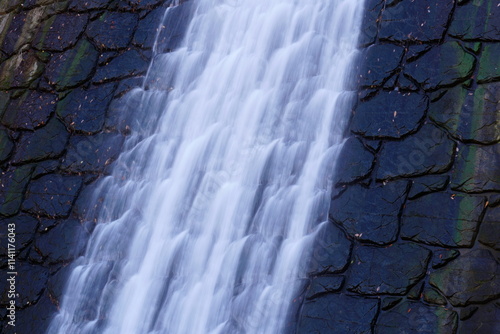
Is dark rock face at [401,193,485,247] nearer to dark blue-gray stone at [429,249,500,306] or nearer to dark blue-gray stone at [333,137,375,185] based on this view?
dark blue-gray stone at [429,249,500,306]

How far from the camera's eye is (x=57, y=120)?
492cm

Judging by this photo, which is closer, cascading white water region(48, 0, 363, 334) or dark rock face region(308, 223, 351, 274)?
dark rock face region(308, 223, 351, 274)

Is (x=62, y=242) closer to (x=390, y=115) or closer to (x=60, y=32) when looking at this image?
(x=60, y=32)

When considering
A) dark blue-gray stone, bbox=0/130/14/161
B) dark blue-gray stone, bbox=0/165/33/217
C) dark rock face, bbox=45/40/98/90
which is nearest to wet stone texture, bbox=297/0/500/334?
dark rock face, bbox=45/40/98/90

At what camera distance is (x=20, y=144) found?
498 centimetres

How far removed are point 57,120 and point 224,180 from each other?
4.96 feet

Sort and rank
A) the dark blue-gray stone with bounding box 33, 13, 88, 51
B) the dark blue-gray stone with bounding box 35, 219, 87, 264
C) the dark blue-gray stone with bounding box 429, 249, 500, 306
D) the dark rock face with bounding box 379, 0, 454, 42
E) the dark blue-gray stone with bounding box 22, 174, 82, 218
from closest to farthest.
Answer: the dark blue-gray stone with bounding box 429, 249, 500, 306
the dark rock face with bounding box 379, 0, 454, 42
the dark blue-gray stone with bounding box 35, 219, 87, 264
the dark blue-gray stone with bounding box 22, 174, 82, 218
the dark blue-gray stone with bounding box 33, 13, 88, 51

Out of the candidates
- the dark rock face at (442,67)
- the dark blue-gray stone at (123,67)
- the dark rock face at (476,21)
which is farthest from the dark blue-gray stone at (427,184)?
the dark blue-gray stone at (123,67)

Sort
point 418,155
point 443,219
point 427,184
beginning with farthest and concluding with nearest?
point 418,155
point 427,184
point 443,219

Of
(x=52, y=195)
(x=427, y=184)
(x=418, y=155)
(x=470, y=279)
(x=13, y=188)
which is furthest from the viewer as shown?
(x=13, y=188)

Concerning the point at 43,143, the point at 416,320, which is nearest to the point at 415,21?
the point at 416,320

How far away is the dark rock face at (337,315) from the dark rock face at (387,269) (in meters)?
0.07

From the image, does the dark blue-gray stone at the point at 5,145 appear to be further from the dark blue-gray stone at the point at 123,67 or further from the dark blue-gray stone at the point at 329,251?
the dark blue-gray stone at the point at 329,251

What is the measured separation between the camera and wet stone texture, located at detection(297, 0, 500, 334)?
3287mm
